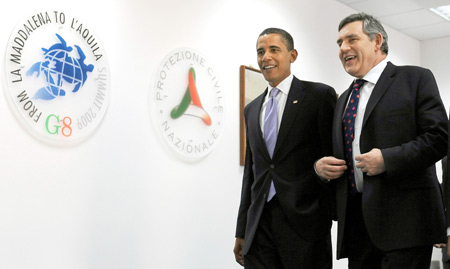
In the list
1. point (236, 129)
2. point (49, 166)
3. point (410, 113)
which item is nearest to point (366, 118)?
point (410, 113)

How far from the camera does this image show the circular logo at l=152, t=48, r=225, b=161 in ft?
11.8

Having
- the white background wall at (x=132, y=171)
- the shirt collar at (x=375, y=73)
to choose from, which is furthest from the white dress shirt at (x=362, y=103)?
the white background wall at (x=132, y=171)

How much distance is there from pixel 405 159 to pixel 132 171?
1.85m

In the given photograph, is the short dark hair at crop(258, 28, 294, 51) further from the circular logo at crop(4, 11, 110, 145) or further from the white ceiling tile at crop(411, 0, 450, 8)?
the white ceiling tile at crop(411, 0, 450, 8)

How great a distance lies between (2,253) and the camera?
2.67 meters

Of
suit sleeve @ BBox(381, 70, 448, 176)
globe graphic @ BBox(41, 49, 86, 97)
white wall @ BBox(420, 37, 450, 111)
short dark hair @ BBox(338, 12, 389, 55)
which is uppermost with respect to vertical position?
white wall @ BBox(420, 37, 450, 111)

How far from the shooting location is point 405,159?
1.94 m

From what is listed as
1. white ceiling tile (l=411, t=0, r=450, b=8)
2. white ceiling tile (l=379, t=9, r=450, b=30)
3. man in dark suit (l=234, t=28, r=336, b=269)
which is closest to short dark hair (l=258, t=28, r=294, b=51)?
man in dark suit (l=234, t=28, r=336, b=269)

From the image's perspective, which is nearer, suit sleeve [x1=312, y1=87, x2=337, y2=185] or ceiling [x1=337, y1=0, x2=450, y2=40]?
suit sleeve [x1=312, y1=87, x2=337, y2=185]

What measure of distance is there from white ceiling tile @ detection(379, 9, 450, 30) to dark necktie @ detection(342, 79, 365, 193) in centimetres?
396

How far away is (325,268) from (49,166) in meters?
1.51

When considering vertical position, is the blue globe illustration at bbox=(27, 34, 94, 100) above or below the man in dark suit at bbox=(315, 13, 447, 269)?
above

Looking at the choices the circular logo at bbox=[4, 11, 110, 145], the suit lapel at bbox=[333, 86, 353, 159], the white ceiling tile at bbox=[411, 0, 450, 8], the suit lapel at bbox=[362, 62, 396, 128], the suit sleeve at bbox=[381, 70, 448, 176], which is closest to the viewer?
the suit sleeve at bbox=[381, 70, 448, 176]

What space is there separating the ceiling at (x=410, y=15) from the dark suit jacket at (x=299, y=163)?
329 cm
